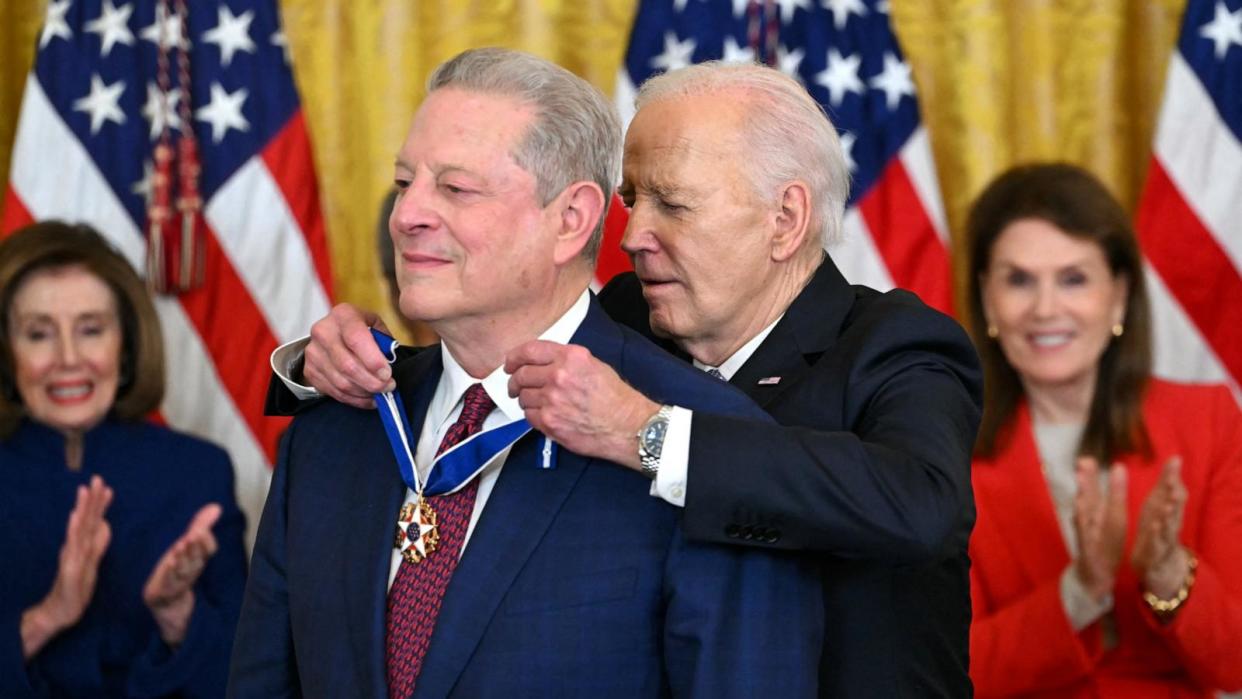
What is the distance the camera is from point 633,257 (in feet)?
8.43

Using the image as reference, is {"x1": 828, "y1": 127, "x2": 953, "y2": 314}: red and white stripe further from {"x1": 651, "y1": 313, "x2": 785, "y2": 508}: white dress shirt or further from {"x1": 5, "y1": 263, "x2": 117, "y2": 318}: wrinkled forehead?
{"x1": 651, "y1": 313, "x2": 785, "y2": 508}: white dress shirt

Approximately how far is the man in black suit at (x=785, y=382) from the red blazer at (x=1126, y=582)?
101 centimetres

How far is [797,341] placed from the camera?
250cm

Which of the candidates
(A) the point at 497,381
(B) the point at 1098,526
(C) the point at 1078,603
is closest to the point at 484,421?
(A) the point at 497,381

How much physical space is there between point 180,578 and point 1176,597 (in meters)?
2.00

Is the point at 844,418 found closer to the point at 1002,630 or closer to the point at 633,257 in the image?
the point at 633,257

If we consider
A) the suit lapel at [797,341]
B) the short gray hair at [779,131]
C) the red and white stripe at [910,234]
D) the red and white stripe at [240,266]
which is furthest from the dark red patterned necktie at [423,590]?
the red and white stripe at [910,234]

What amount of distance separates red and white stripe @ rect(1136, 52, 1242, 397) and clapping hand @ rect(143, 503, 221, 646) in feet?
7.82

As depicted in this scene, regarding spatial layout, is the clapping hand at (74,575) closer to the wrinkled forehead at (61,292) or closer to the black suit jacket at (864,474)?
the wrinkled forehead at (61,292)

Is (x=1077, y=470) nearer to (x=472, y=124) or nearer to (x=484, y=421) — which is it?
(x=484, y=421)

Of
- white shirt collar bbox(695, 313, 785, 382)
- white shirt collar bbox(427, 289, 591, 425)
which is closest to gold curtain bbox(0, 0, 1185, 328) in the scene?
white shirt collar bbox(695, 313, 785, 382)

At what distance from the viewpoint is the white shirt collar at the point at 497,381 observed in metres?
2.17

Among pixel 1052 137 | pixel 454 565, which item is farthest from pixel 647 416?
pixel 1052 137

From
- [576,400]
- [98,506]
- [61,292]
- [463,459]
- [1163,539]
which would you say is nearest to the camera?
[576,400]
